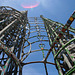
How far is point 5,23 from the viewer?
6.64 meters

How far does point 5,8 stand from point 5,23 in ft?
12.4

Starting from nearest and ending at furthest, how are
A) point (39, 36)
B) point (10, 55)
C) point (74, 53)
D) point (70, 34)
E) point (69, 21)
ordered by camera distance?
point (69, 21) → point (74, 53) → point (10, 55) → point (70, 34) → point (39, 36)

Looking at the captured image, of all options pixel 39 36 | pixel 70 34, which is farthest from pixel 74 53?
pixel 39 36

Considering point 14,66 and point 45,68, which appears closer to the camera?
point 14,66

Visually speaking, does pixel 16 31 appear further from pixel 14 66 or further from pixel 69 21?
pixel 69 21

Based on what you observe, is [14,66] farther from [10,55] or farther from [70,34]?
[70,34]

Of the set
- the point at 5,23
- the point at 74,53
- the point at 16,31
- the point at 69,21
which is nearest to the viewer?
the point at 69,21

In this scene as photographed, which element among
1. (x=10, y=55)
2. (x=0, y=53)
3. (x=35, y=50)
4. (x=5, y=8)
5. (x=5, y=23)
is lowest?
(x=10, y=55)

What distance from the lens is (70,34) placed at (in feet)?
18.1

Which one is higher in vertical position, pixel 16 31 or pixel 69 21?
pixel 16 31

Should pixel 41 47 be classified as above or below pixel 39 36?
below

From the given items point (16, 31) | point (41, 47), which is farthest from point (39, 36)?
point (16, 31)

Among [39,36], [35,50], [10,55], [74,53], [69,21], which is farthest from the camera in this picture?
[39,36]

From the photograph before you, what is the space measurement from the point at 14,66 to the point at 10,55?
1.35m
